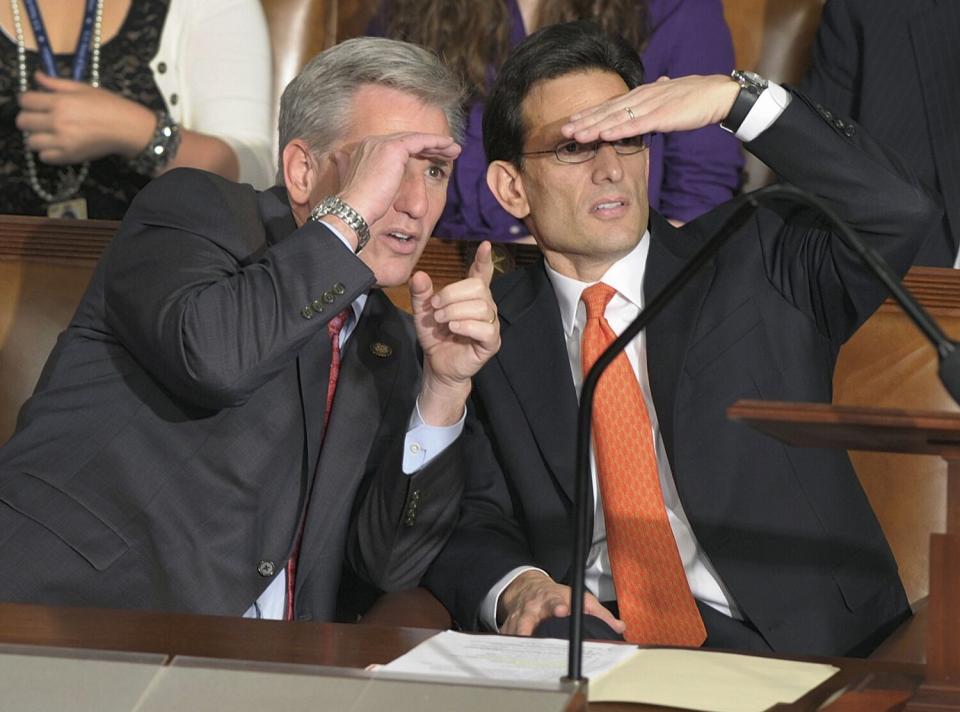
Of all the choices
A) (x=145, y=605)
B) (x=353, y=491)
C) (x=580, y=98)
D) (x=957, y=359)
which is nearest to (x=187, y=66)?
(x=580, y=98)

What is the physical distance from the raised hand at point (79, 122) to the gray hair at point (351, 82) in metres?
0.65

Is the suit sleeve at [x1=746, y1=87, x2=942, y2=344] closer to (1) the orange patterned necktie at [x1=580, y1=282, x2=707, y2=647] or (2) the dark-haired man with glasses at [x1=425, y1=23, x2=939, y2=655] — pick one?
(2) the dark-haired man with glasses at [x1=425, y1=23, x2=939, y2=655]

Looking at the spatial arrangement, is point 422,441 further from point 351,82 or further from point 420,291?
point 351,82

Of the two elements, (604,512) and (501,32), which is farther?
(501,32)

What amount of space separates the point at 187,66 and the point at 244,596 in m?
1.31

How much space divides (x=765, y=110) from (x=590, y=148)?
0.28m

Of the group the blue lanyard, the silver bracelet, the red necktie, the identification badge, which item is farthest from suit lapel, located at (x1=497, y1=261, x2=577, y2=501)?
the blue lanyard

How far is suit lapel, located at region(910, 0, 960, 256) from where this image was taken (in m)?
2.77

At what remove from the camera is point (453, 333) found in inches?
71.3

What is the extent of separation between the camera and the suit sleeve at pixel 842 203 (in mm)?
1897

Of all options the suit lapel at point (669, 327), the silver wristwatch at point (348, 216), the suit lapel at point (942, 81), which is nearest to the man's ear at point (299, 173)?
the silver wristwatch at point (348, 216)

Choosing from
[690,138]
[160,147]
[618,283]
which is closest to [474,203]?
[690,138]

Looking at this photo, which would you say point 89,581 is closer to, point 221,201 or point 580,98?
point 221,201

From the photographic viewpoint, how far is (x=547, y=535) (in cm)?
201
